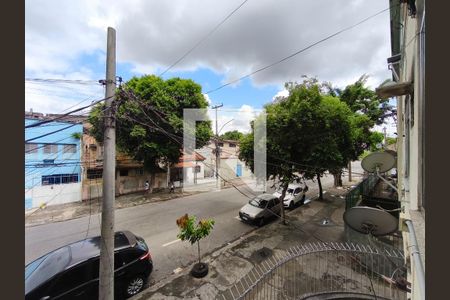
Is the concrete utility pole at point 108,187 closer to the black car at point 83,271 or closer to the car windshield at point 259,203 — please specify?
the black car at point 83,271

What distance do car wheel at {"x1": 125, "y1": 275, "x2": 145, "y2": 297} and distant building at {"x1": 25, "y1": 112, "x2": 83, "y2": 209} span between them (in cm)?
1118

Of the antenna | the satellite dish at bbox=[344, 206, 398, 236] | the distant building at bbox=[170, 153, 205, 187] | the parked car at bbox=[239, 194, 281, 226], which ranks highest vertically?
the antenna

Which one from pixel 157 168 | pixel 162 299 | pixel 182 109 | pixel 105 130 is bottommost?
pixel 162 299

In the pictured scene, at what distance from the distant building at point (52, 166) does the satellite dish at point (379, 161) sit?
15.2m

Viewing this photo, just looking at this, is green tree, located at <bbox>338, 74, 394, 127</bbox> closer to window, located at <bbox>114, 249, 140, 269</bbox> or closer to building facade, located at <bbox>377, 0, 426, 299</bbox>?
building facade, located at <bbox>377, 0, 426, 299</bbox>

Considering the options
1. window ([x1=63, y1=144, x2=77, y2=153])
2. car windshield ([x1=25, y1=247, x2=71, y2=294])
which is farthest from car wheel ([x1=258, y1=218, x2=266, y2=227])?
window ([x1=63, y1=144, x2=77, y2=153])

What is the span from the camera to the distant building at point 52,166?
517 inches

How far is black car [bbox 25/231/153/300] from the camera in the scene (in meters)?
4.59

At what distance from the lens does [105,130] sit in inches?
171

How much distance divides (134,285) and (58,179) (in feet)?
40.8

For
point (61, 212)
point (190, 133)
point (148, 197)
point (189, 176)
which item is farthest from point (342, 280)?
point (189, 176)

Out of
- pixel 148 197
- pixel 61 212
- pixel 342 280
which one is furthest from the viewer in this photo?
pixel 148 197

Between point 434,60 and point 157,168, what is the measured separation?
16.8 metres

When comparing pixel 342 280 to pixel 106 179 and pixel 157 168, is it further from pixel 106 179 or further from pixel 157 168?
pixel 157 168
